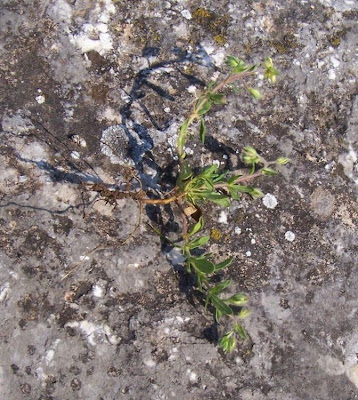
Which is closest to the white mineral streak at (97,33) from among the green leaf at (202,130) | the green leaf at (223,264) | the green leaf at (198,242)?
the green leaf at (202,130)

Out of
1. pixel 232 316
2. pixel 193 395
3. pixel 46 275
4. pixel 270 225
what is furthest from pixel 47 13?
pixel 193 395

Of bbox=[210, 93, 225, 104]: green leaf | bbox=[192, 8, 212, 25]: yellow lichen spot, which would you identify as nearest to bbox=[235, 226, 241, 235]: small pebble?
bbox=[210, 93, 225, 104]: green leaf

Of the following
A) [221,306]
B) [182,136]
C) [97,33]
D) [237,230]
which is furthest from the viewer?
[97,33]

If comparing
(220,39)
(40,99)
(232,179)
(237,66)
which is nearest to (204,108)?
(237,66)

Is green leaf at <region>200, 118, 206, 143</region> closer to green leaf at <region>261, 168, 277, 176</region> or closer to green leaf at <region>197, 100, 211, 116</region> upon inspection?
green leaf at <region>197, 100, 211, 116</region>

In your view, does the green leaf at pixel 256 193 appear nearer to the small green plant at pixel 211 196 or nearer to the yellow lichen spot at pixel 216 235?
the small green plant at pixel 211 196

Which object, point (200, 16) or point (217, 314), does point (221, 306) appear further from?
point (200, 16)
